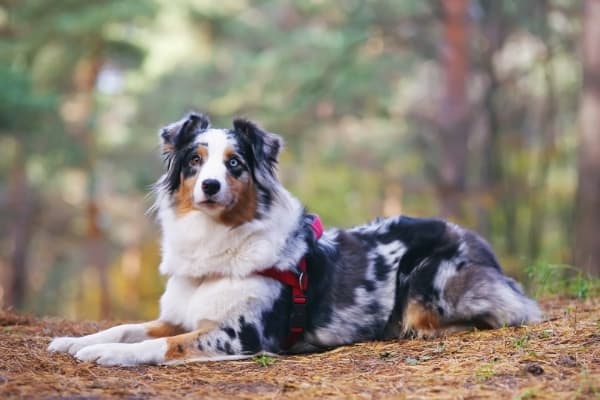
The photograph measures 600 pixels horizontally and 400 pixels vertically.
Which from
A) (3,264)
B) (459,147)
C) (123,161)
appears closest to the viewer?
(459,147)

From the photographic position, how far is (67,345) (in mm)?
5512

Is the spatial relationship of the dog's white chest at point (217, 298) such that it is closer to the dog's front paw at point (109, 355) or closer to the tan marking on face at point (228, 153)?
the dog's front paw at point (109, 355)

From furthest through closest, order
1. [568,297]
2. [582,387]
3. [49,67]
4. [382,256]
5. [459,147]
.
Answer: [49,67] → [459,147] → [568,297] → [382,256] → [582,387]

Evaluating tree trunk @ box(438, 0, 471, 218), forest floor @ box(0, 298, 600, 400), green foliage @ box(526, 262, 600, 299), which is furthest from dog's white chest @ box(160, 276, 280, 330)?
tree trunk @ box(438, 0, 471, 218)

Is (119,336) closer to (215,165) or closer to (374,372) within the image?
(215,165)

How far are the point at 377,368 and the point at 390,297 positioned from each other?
46.8 inches

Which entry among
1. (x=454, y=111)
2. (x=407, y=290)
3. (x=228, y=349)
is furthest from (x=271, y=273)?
(x=454, y=111)

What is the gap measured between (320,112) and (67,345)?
15.8 m

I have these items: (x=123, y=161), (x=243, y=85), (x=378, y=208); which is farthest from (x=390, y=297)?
(x=378, y=208)

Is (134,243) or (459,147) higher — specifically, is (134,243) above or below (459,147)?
below

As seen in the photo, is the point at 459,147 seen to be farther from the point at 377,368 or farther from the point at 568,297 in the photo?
the point at 377,368

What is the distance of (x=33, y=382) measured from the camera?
4352 millimetres

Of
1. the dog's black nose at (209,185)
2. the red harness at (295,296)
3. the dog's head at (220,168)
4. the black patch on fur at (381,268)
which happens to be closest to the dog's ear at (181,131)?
the dog's head at (220,168)

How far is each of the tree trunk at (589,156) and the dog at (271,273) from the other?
4.11m
